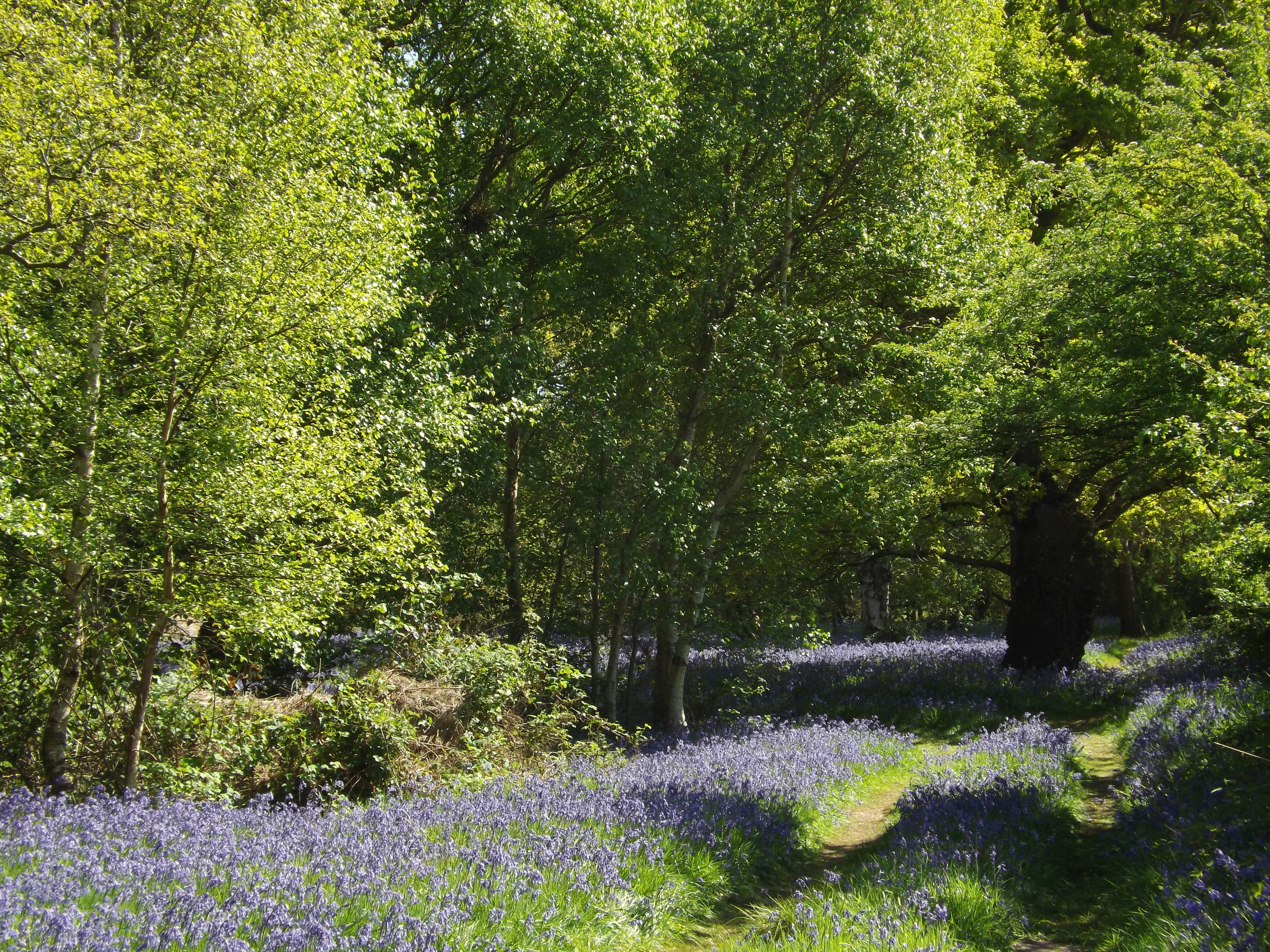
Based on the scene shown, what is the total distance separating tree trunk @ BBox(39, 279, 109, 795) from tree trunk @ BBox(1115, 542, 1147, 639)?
25760 mm

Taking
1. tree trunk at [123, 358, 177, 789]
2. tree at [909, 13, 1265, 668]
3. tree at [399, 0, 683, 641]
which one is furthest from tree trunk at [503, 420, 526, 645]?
tree at [909, 13, 1265, 668]

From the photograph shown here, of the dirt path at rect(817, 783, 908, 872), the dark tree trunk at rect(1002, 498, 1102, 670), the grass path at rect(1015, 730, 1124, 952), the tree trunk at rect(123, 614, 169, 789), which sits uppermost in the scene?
the dark tree trunk at rect(1002, 498, 1102, 670)

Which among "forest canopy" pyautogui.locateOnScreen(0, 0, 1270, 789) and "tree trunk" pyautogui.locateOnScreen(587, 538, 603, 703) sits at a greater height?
"forest canopy" pyautogui.locateOnScreen(0, 0, 1270, 789)

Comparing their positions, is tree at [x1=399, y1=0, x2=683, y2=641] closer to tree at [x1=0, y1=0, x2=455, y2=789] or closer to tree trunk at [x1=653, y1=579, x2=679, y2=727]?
tree trunk at [x1=653, y1=579, x2=679, y2=727]

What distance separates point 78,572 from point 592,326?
380 inches

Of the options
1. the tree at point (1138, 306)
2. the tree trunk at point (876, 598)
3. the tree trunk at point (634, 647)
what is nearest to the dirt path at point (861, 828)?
the tree at point (1138, 306)

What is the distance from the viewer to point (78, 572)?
23.4ft

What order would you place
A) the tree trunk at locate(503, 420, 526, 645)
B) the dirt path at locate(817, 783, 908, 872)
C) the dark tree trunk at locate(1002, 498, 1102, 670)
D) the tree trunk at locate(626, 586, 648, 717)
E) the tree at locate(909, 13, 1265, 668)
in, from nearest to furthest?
the dirt path at locate(817, 783, 908, 872) < the tree at locate(909, 13, 1265, 668) < the tree trunk at locate(503, 420, 526, 645) < the tree trunk at locate(626, 586, 648, 717) < the dark tree trunk at locate(1002, 498, 1102, 670)

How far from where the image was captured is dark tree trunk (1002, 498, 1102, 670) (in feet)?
52.3

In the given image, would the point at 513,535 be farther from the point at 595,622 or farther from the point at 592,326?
the point at 592,326

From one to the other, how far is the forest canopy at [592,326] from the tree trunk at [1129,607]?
16.9 feet

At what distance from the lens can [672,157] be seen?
14.4 metres

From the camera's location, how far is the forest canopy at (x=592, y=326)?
22.4 feet

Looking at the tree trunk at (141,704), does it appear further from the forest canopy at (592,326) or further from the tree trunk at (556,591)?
the tree trunk at (556,591)
